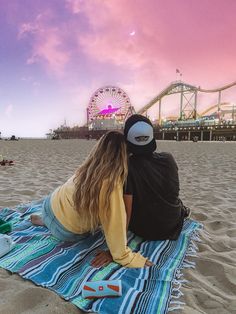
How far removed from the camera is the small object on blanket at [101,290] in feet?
5.15

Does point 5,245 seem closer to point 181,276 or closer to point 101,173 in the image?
point 101,173

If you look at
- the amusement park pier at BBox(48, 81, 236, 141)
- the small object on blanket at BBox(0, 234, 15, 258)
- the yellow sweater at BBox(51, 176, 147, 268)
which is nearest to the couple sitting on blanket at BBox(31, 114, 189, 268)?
the yellow sweater at BBox(51, 176, 147, 268)

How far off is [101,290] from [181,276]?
0.60 m

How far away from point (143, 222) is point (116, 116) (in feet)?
209

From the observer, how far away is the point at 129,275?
1807 mm

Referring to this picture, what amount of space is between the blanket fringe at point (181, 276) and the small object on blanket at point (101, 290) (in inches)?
11.4

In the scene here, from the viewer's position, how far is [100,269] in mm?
1867

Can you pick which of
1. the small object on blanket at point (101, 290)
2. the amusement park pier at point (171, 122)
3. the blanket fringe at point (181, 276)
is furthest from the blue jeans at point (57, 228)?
the amusement park pier at point (171, 122)

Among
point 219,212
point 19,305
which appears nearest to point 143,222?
point 19,305

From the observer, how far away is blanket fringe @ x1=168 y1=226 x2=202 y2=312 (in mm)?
1582

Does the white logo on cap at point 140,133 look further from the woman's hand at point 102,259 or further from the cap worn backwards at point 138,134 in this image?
the woman's hand at point 102,259

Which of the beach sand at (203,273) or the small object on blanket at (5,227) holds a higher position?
the small object on blanket at (5,227)

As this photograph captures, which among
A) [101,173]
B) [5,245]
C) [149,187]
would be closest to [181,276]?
[149,187]

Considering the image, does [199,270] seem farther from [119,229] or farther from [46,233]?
[46,233]
